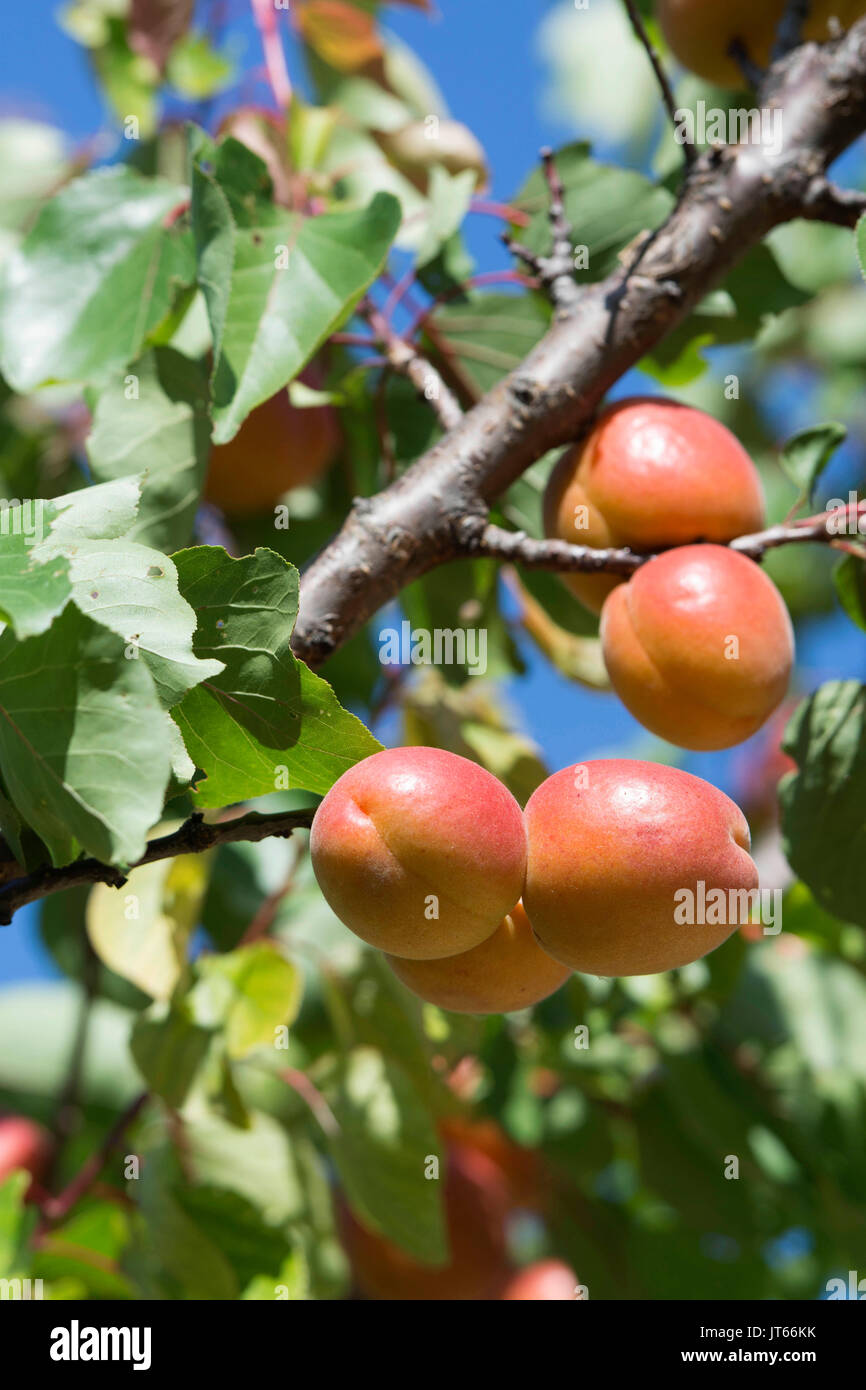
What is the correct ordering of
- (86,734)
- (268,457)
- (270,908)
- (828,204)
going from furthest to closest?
1. (270,908)
2. (268,457)
3. (828,204)
4. (86,734)

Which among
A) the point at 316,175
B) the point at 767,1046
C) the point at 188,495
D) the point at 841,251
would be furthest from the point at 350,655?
the point at 841,251

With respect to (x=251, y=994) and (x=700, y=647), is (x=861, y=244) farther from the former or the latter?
(x=251, y=994)

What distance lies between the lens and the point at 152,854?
71 cm

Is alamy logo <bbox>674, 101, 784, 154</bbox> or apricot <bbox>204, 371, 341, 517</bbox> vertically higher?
alamy logo <bbox>674, 101, 784, 154</bbox>

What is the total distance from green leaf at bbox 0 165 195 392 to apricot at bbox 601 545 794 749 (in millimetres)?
523

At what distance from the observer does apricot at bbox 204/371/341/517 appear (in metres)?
1.41

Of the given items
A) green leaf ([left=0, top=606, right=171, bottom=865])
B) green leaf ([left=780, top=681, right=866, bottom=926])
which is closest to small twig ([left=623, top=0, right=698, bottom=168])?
green leaf ([left=780, top=681, right=866, bottom=926])

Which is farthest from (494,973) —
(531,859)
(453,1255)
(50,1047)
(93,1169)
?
(50,1047)

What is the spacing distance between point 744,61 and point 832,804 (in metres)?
0.74

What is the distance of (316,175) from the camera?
5.04ft

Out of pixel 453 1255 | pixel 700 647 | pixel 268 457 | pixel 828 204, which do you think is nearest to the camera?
pixel 700 647

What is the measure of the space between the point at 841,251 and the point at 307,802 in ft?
4.20

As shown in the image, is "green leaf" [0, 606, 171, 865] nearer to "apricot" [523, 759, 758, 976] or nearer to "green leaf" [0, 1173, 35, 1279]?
"apricot" [523, 759, 758, 976]
